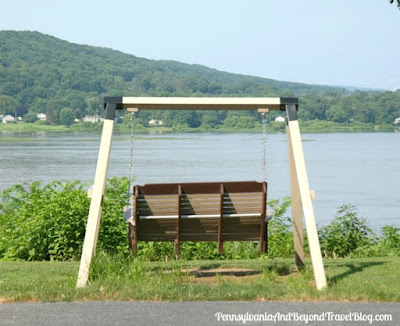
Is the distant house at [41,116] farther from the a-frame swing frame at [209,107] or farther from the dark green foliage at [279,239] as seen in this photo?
the a-frame swing frame at [209,107]

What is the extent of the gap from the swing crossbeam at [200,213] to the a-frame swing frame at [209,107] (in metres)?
0.46

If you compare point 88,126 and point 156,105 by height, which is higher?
point 156,105

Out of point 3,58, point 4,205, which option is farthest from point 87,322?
point 3,58

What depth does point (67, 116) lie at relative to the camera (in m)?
148

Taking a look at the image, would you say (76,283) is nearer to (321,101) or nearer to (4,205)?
(4,205)

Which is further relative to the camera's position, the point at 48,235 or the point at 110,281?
the point at 48,235

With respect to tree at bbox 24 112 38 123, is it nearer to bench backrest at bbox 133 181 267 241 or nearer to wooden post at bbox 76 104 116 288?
bench backrest at bbox 133 181 267 241

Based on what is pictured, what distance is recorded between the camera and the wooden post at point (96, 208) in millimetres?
7355

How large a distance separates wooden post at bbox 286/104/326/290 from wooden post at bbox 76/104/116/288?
1742mm

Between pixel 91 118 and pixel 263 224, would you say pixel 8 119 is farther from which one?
pixel 263 224

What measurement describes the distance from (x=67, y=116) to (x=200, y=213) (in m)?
142

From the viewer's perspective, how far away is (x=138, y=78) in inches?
6978

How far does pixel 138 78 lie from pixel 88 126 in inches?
1299

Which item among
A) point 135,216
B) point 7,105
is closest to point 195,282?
point 135,216
